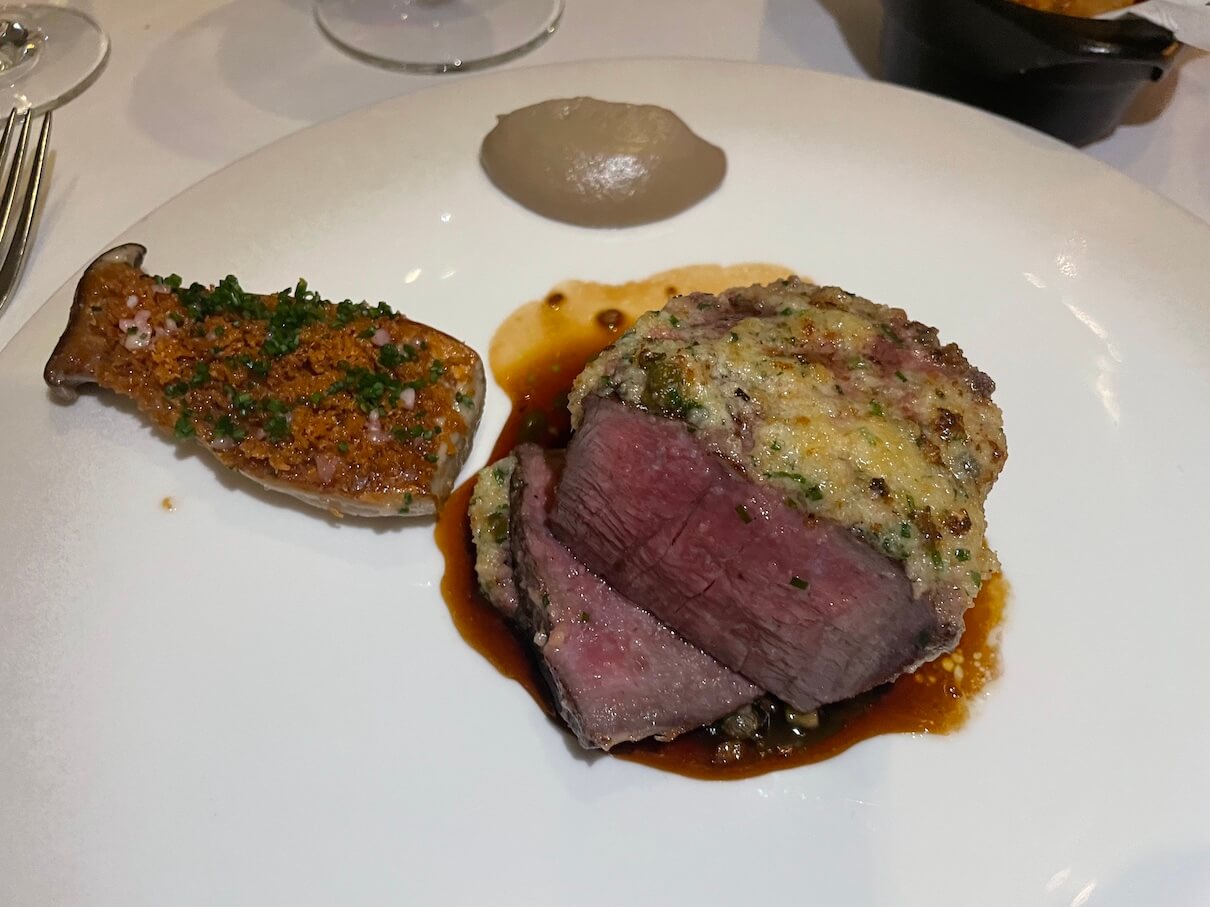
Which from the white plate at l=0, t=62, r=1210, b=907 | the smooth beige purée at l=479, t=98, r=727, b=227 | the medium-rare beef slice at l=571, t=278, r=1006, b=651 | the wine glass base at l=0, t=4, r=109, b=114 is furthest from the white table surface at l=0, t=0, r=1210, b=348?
the medium-rare beef slice at l=571, t=278, r=1006, b=651

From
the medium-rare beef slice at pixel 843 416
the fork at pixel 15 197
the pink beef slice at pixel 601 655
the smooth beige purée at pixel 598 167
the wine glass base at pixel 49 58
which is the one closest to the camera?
the medium-rare beef slice at pixel 843 416

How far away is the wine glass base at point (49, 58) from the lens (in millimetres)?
3592

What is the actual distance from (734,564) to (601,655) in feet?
1.45

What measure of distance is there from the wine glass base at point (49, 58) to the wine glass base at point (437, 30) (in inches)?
38.9

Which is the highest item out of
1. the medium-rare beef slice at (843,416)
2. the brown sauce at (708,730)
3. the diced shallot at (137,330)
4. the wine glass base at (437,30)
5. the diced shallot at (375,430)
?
the medium-rare beef slice at (843,416)

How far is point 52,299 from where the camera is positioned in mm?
2734

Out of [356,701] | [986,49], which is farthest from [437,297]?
[986,49]

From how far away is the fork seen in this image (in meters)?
3.00

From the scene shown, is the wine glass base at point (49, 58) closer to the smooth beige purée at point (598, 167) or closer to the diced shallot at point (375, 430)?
the smooth beige purée at point (598, 167)

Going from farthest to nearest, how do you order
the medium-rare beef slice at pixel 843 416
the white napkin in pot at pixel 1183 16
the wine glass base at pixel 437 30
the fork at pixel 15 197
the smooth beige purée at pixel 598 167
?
the wine glass base at pixel 437 30 < the smooth beige purée at pixel 598 167 < the fork at pixel 15 197 < the white napkin in pot at pixel 1183 16 < the medium-rare beef slice at pixel 843 416

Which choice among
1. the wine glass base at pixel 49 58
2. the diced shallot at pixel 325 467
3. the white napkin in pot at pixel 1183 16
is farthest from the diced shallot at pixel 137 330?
the white napkin in pot at pixel 1183 16

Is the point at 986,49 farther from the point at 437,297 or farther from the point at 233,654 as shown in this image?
the point at 233,654

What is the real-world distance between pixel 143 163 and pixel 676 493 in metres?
2.69

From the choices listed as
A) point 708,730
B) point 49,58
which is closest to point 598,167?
point 708,730
